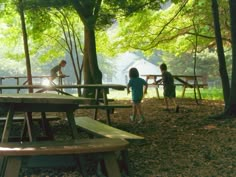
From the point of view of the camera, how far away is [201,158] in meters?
5.43

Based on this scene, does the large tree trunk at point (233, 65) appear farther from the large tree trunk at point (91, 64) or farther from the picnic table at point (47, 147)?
the large tree trunk at point (91, 64)

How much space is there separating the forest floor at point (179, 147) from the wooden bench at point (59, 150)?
1.08 metres

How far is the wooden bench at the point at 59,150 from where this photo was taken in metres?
3.42

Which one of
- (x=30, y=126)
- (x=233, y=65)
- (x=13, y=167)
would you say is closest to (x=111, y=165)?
(x=13, y=167)

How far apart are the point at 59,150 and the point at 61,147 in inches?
3.4

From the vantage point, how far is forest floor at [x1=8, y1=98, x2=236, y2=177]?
485 cm

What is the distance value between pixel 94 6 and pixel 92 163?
694 cm

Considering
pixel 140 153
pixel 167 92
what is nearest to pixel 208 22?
pixel 167 92

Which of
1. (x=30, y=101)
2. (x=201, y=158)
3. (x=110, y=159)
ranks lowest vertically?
(x=201, y=158)

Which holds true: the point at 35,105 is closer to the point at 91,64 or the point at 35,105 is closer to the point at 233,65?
the point at 233,65

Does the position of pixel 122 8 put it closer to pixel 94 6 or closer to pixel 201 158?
pixel 94 6

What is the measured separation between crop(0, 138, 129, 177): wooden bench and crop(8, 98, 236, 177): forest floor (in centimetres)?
108

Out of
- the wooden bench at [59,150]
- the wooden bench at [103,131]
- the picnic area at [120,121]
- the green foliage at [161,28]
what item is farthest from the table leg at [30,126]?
the green foliage at [161,28]

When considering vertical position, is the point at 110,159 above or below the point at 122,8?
below
